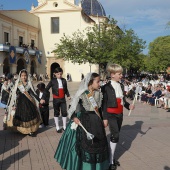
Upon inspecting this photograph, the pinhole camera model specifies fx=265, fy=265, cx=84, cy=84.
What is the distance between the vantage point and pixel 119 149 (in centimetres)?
591

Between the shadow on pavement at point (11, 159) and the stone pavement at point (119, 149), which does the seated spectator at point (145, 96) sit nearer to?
the stone pavement at point (119, 149)

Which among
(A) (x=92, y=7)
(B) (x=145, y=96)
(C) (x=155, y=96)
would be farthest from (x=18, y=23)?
(C) (x=155, y=96)

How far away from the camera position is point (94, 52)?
91.2ft

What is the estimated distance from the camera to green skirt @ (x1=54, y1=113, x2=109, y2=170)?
3.99 m

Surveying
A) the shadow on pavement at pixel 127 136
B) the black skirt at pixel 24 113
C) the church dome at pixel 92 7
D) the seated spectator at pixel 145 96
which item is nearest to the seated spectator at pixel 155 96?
the seated spectator at pixel 145 96

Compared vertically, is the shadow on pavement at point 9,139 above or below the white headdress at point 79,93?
below

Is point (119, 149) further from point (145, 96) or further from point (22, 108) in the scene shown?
point (145, 96)

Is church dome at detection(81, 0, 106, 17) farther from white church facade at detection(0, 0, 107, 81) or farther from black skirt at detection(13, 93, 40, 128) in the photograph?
black skirt at detection(13, 93, 40, 128)

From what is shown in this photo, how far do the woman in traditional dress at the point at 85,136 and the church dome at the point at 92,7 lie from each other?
2110 inches

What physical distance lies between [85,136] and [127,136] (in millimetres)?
3330

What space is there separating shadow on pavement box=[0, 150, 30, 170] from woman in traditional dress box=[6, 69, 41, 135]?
4.34 ft

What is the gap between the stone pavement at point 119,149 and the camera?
4.89 metres

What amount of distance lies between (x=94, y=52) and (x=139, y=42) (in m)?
5.03

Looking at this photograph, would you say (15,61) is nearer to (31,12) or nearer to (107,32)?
(31,12)
